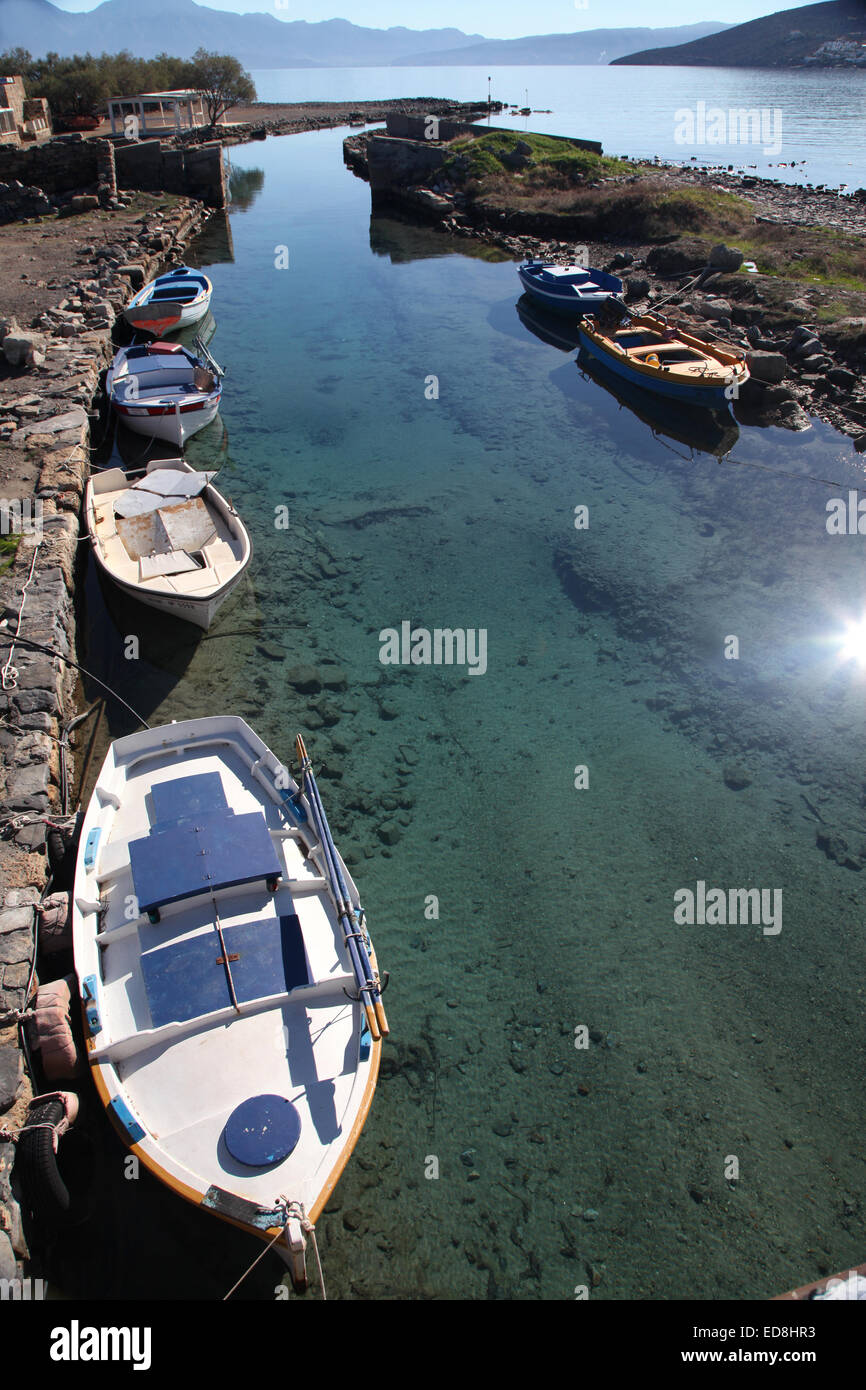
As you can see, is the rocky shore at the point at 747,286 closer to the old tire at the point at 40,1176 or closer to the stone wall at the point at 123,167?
the stone wall at the point at 123,167

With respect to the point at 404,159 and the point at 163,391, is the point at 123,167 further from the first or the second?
the point at 163,391

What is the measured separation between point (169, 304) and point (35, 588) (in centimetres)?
2084

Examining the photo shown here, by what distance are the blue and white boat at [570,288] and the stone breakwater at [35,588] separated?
63.1 ft

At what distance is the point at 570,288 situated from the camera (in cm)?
3572

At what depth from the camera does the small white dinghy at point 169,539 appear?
15711 millimetres

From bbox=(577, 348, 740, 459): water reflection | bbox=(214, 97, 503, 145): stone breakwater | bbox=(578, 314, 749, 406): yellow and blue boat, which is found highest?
bbox=(214, 97, 503, 145): stone breakwater

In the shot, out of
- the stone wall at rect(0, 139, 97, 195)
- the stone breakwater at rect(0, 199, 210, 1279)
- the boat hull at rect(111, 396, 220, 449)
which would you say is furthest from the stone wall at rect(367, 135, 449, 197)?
the boat hull at rect(111, 396, 220, 449)

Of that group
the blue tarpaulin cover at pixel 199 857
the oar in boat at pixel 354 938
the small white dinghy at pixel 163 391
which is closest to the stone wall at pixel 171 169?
the small white dinghy at pixel 163 391

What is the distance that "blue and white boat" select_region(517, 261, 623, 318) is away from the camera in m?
35.3

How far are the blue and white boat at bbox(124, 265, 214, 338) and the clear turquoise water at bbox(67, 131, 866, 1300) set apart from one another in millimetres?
6871

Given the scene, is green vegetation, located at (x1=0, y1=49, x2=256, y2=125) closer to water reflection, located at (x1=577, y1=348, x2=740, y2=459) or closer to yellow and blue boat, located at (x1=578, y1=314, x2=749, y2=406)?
yellow and blue boat, located at (x1=578, y1=314, x2=749, y2=406)

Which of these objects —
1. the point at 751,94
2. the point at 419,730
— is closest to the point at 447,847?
the point at 419,730

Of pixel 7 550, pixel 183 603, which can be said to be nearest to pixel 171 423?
pixel 7 550

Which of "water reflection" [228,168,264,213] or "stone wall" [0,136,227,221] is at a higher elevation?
"water reflection" [228,168,264,213]
